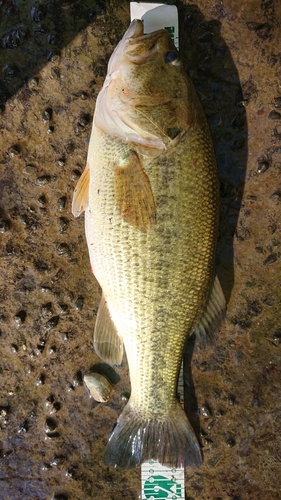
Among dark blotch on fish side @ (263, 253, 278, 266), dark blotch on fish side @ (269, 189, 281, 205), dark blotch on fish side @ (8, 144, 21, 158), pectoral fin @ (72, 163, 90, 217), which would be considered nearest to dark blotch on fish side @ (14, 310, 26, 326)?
pectoral fin @ (72, 163, 90, 217)

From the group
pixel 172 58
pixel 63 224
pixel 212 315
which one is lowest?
pixel 212 315

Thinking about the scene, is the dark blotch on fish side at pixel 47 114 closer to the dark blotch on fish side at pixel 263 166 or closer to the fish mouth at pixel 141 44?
the fish mouth at pixel 141 44

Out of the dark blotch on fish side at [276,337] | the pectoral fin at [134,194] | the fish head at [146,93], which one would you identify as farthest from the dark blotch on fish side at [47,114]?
the dark blotch on fish side at [276,337]

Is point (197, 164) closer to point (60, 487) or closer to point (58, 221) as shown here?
point (58, 221)

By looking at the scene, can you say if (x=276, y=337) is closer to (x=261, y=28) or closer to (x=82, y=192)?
(x=82, y=192)

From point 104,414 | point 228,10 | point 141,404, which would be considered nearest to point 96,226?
point 141,404

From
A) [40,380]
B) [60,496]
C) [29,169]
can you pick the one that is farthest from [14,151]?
[60,496]
